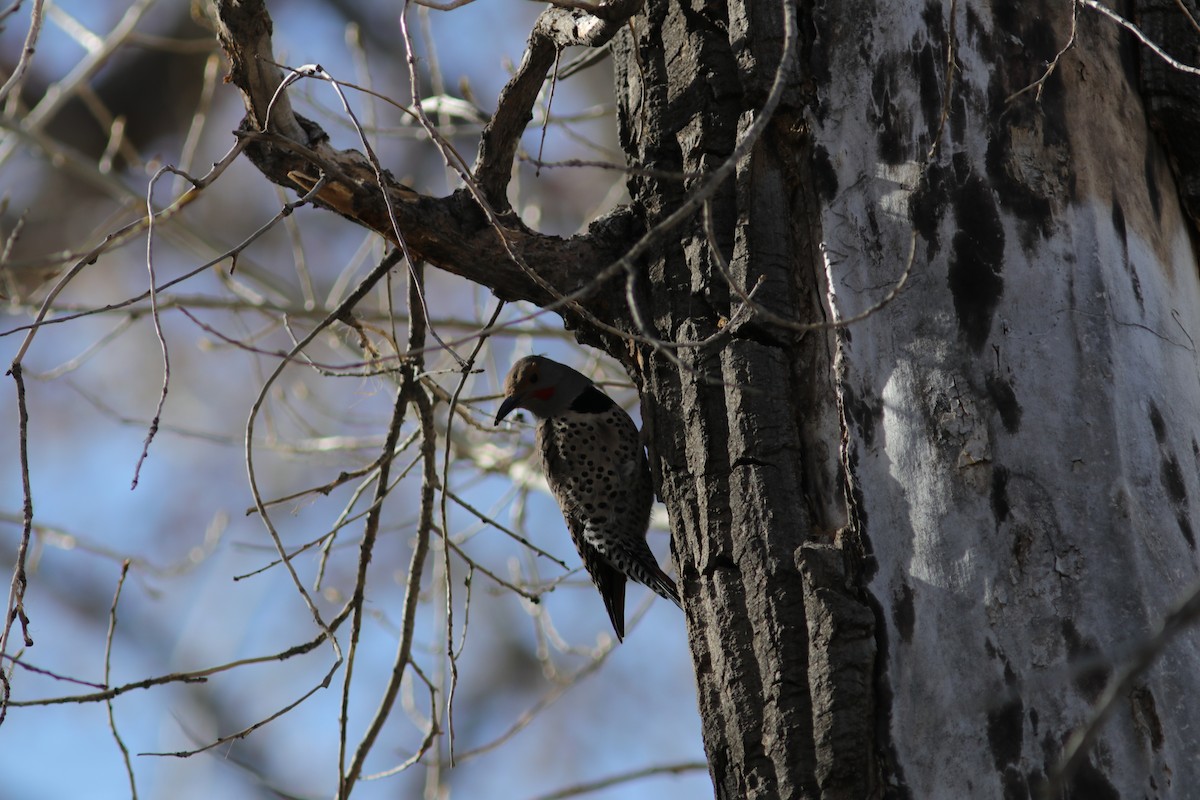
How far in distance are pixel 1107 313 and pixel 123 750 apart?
2250mm

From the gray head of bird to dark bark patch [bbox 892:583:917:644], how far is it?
2.54m

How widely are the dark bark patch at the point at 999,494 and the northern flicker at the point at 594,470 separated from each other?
2189 millimetres

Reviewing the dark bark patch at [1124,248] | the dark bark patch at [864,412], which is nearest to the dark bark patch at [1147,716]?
the dark bark patch at [864,412]

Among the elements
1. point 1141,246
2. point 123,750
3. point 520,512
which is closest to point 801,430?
point 1141,246

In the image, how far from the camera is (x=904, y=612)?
216 cm

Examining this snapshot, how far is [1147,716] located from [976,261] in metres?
0.82

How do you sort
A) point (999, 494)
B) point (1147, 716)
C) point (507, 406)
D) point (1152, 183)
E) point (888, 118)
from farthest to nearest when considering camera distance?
point (507, 406) → point (1152, 183) → point (888, 118) → point (999, 494) → point (1147, 716)

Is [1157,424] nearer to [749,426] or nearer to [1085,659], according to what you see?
[1085,659]

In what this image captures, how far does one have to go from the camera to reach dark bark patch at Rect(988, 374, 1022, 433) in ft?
7.13

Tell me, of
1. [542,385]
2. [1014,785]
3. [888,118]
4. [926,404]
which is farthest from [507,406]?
[1014,785]

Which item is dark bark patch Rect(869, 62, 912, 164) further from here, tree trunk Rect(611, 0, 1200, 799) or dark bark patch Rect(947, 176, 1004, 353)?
dark bark patch Rect(947, 176, 1004, 353)

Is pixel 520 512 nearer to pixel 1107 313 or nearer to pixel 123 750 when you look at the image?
pixel 123 750

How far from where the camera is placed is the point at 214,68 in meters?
5.50

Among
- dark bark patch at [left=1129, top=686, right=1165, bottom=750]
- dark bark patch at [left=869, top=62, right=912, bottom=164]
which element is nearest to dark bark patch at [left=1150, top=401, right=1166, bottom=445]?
dark bark patch at [left=1129, top=686, right=1165, bottom=750]
